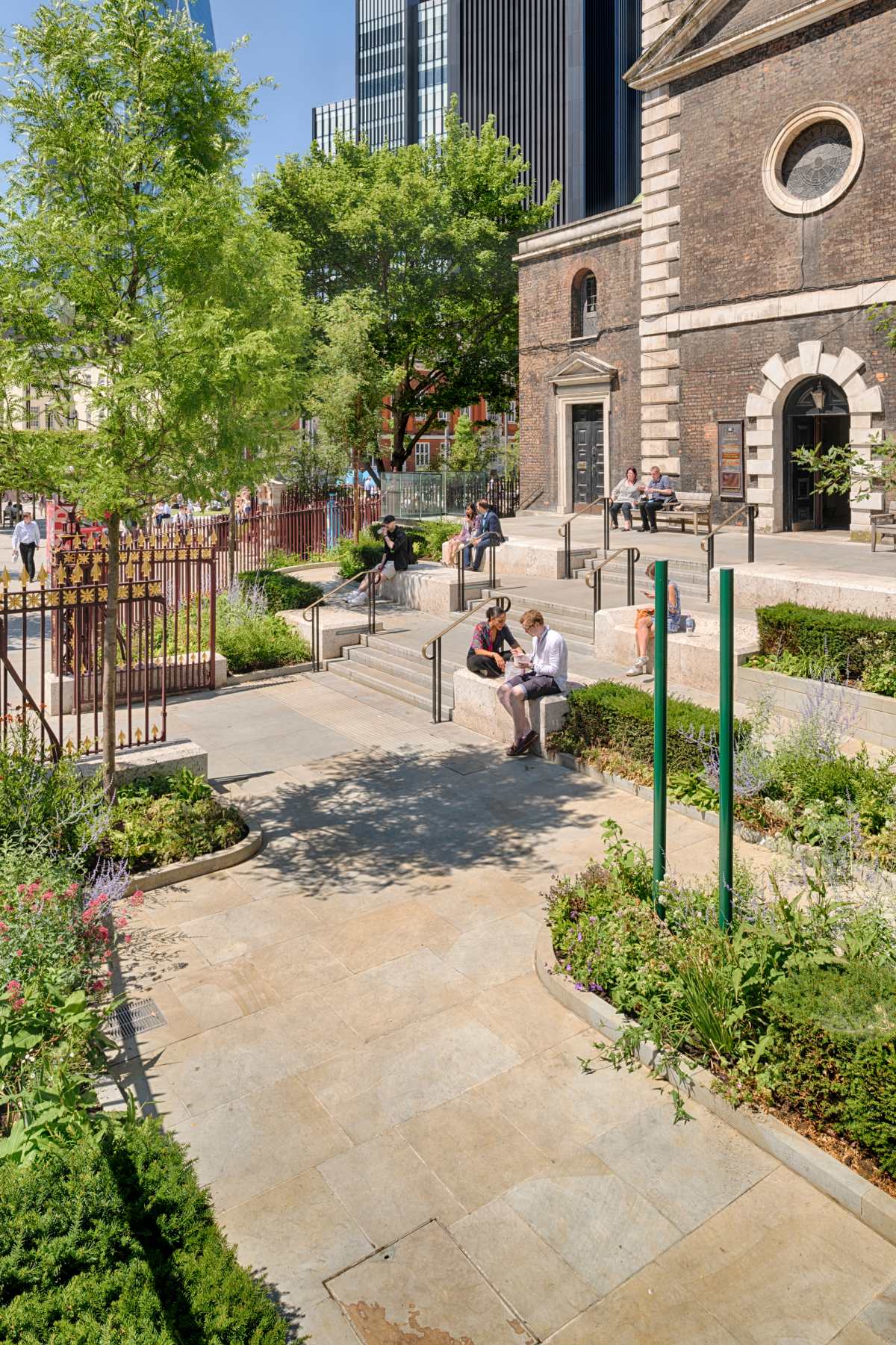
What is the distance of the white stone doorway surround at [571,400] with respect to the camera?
88.6 ft

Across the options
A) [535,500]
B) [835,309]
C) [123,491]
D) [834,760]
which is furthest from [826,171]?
[123,491]

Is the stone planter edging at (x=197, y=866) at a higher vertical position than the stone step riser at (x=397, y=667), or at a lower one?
lower

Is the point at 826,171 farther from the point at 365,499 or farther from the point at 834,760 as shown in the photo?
the point at 834,760

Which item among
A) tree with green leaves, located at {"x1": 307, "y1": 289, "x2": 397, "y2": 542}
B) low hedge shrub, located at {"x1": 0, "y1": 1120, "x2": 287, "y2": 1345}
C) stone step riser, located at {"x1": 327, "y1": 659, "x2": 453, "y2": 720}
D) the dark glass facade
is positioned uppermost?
the dark glass facade

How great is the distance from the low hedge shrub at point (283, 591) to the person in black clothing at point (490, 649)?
18.8ft

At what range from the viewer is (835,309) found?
2047 centimetres

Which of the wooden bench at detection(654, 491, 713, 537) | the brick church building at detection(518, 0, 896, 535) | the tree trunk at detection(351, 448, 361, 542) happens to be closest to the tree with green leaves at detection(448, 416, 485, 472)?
the tree trunk at detection(351, 448, 361, 542)

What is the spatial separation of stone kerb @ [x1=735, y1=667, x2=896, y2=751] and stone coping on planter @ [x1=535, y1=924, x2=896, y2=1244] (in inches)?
180

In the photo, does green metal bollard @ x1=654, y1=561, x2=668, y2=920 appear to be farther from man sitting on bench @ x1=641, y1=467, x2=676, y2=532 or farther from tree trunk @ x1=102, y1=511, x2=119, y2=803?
man sitting on bench @ x1=641, y1=467, x2=676, y2=532

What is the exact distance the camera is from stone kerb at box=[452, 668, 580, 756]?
10844mm

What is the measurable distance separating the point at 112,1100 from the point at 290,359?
30.9 ft

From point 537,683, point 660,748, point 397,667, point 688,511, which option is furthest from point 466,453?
point 660,748

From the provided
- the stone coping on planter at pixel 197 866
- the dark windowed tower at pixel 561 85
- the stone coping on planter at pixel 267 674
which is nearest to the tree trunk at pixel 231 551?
the stone coping on planter at pixel 267 674

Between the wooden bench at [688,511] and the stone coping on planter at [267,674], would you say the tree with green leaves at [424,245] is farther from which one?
the stone coping on planter at [267,674]
